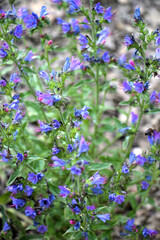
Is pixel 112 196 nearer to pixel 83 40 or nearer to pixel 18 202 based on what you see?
pixel 18 202

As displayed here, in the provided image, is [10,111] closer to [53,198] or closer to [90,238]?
[53,198]

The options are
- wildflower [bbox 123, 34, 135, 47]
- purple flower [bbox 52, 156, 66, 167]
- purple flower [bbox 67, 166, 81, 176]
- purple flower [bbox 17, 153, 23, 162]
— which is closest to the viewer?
purple flower [bbox 67, 166, 81, 176]

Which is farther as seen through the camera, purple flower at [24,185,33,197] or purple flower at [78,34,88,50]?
purple flower at [78,34,88,50]

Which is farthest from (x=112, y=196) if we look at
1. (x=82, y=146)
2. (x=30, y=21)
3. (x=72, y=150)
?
(x=30, y=21)

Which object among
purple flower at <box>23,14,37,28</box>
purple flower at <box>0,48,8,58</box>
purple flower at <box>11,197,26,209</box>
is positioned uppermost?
purple flower at <box>23,14,37,28</box>

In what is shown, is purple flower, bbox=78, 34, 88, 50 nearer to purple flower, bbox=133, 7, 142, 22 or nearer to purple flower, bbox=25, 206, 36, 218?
purple flower, bbox=133, 7, 142, 22

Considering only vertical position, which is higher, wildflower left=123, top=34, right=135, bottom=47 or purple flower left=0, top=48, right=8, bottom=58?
wildflower left=123, top=34, right=135, bottom=47

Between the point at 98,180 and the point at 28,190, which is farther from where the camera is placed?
the point at 28,190

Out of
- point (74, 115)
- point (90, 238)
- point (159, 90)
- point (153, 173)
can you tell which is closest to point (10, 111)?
point (74, 115)

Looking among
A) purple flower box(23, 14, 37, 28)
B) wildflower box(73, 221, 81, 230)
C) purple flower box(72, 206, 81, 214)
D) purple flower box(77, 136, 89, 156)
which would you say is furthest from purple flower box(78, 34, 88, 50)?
wildflower box(73, 221, 81, 230)
